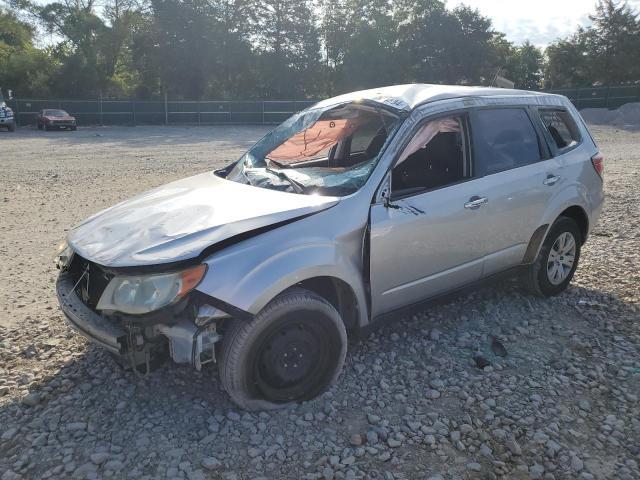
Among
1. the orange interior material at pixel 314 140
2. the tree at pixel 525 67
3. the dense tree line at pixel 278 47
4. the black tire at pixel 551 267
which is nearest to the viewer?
the orange interior material at pixel 314 140

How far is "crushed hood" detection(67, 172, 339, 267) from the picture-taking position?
293cm

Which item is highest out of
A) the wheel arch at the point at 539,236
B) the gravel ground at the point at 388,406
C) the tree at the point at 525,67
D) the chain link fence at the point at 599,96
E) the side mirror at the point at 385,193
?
the tree at the point at 525,67

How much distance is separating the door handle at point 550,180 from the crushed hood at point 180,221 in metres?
2.17

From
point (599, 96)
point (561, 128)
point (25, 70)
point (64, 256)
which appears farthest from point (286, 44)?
point (64, 256)

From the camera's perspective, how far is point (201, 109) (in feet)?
121

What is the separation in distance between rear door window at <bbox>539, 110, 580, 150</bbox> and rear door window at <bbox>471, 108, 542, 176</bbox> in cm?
29

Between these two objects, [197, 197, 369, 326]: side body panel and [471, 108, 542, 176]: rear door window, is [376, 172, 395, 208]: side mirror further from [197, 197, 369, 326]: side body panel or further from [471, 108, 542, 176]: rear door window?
[471, 108, 542, 176]: rear door window

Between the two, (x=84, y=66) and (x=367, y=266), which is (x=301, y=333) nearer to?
(x=367, y=266)

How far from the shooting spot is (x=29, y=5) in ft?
161

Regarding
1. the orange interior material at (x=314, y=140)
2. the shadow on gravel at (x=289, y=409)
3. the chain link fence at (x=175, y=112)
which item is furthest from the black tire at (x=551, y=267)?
the chain link fence at (x=175, y=112)

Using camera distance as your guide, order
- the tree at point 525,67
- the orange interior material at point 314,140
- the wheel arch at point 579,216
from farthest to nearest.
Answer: the tree at point 525,67, the wheel arch at point 579,216, the orange interior material at point 314,140

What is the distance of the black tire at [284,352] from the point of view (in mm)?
2943

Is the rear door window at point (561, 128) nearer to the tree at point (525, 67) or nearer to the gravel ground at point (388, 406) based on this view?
the gravel ground at point (388, 406)

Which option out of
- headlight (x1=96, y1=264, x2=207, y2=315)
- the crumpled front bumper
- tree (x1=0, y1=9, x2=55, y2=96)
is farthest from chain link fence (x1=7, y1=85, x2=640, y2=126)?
headlight (x1=96, y1=264, x2=207, y2=315)
